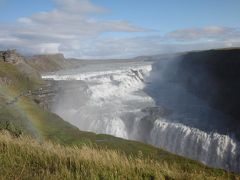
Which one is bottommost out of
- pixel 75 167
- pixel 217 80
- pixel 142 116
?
pixel 142 116

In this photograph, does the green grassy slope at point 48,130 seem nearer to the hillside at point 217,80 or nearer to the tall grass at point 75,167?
the tall grass at point 75,167

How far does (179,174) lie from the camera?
304 inches

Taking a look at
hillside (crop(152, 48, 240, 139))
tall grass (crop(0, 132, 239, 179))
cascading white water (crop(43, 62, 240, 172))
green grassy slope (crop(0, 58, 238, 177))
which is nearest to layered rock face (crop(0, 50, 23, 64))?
green grassy slope (crop(0, 58, 238, 177))

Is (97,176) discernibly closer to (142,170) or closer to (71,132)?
(142,170)

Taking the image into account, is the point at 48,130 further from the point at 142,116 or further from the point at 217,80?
the point at 217,80

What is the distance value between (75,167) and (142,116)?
45642 millimetres

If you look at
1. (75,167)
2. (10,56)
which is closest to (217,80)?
(10,56)

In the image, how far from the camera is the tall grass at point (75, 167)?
24.6 ft

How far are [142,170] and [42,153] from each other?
250 cm

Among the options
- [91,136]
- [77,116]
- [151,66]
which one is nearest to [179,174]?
[91,136]

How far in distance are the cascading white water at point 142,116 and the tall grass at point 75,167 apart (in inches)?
1315

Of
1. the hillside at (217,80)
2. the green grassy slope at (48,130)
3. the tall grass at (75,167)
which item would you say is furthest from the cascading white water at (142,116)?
the tall grass at (75,167)

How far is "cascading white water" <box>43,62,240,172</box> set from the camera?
42.7m

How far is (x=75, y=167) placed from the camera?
8125 mm
